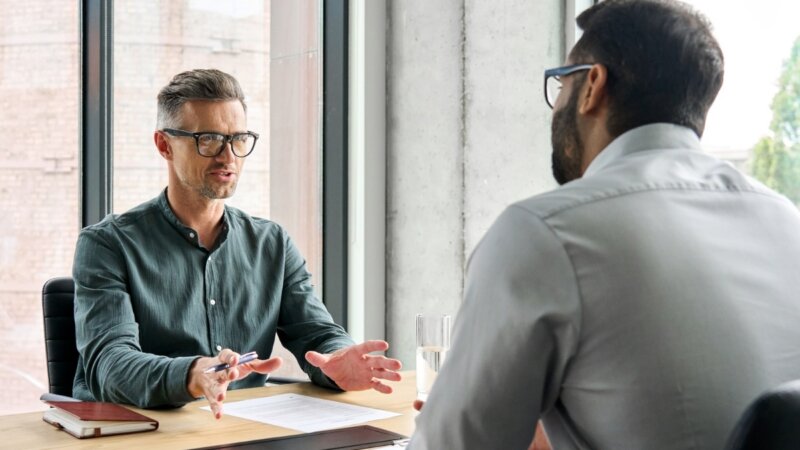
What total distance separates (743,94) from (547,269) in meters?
2.36

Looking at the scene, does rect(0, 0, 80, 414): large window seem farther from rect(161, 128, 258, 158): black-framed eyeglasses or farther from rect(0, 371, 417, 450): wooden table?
rect(0, 371, 417, 450): wooden table

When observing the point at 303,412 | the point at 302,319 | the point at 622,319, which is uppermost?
the point at 622,319

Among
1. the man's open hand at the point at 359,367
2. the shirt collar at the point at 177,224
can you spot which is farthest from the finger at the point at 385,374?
the shirt collar at the point at 177,224

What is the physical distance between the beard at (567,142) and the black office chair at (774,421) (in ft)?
1.63

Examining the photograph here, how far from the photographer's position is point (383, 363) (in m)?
2.18

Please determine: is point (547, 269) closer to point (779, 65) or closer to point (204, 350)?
point (204, 350)

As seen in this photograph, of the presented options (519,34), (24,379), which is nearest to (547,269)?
(519,34)

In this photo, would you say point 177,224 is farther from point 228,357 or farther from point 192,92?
point 228,357

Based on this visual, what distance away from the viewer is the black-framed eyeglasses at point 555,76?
1.32 metres

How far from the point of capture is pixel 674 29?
4.11 ft

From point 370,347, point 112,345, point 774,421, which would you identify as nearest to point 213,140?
point 112,345

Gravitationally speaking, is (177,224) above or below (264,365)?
above

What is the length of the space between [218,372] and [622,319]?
1.09 metres

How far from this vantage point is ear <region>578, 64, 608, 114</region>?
128cm
